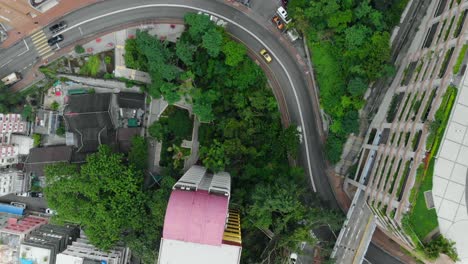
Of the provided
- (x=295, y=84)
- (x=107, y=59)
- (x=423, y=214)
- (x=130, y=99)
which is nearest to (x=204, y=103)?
(x=130, y=99)

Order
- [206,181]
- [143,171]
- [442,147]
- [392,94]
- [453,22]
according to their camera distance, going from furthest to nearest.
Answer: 1. [143,171]
2. [392,94]
3. [206,181]
4. [453,22]
5. [442,147]

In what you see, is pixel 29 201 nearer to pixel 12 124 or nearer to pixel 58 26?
pixel 12 124

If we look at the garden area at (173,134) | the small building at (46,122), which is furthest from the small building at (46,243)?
the garden area at (173,134)

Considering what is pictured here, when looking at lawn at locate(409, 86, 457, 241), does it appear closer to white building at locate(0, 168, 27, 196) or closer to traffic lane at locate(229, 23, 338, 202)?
traffic lane at locate(229, 23, 338, 202)

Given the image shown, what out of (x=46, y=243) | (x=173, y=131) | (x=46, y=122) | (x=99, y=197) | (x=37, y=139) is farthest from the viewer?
(x=46, y=122)

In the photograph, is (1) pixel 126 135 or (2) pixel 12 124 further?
(1) pixel 126 135

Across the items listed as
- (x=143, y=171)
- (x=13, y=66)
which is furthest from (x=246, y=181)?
(x=13, y=66)

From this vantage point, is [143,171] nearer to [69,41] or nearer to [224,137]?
[224,137]
